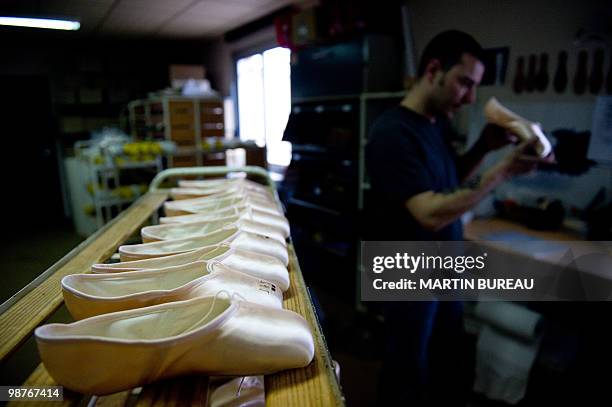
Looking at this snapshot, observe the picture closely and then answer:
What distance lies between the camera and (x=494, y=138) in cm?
158

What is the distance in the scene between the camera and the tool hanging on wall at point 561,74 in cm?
185

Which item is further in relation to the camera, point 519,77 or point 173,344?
point 519,77

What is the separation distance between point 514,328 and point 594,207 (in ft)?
2.47

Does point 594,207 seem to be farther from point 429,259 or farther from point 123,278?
point 123,278

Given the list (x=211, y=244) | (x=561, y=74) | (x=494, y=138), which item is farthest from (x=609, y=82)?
(x=211, y=244)

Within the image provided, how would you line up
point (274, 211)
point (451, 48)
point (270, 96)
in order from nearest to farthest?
1. point (274, 211)
2. point (451, 48)
3. point (270, 96)

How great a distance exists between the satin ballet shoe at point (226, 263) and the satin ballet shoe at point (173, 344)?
126mm

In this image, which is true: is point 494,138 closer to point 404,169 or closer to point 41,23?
point 404,169

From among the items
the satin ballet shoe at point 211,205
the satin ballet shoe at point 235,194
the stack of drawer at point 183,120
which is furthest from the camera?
the stack of drawer at point 183,120

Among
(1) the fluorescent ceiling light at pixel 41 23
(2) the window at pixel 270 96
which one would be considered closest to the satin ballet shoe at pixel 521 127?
(1) the fluorescent ceiling light at pixel 41 23

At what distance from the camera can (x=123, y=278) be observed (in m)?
0.59

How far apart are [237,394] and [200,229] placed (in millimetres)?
404

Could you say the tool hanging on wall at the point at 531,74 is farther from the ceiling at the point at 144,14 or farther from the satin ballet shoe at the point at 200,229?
the satin ballet shoe at the point at 200,229

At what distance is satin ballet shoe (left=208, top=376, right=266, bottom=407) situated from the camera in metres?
0.54
